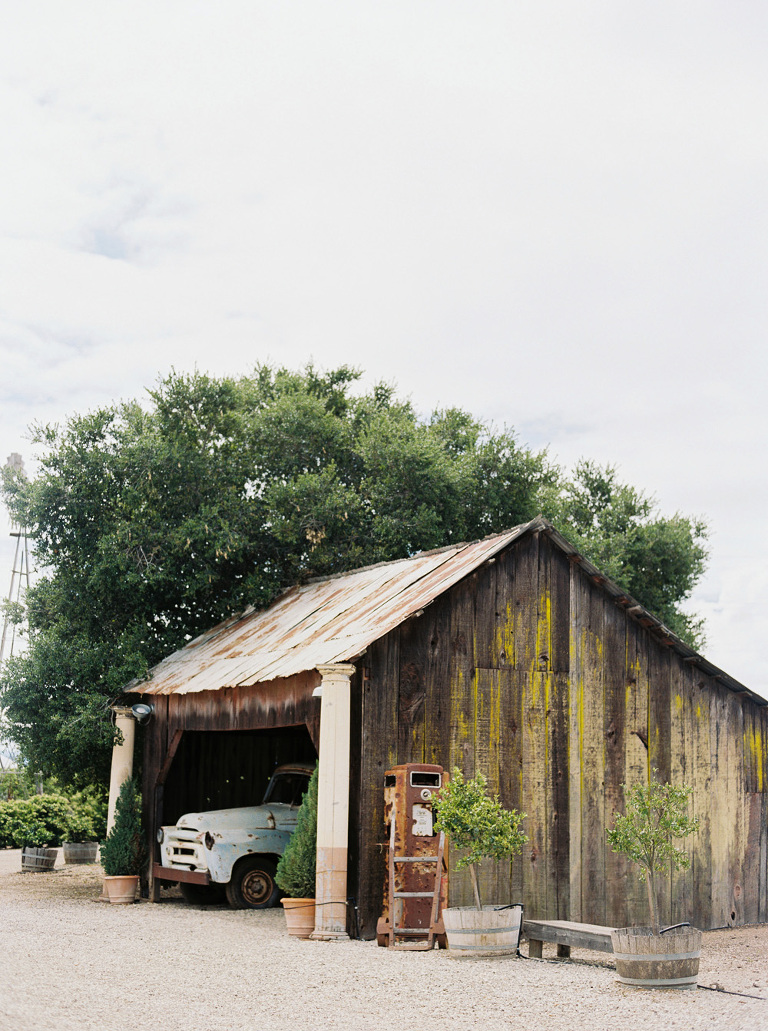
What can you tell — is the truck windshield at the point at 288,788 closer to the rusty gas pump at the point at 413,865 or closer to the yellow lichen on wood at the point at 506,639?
the yellow lichen on wood at the point at 506,639

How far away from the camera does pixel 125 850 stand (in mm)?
17125

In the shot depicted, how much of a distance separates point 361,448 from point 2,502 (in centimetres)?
746

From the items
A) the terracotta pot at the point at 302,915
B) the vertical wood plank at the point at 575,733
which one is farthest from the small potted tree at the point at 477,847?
the vertical wood plank at the point at 575,733

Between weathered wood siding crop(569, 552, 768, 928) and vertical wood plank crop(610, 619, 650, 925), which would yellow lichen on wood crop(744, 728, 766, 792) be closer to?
weathered wood siding crop(569, 552, 768, 928)

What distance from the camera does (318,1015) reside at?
809 cm

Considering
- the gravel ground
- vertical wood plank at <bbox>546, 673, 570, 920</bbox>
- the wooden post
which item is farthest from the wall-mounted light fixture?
vertical wood plank at <bbox>546, 673, 570, 920</bbox>

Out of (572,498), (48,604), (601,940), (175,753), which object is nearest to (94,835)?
(48,604)

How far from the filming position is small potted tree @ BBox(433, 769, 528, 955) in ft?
34.9

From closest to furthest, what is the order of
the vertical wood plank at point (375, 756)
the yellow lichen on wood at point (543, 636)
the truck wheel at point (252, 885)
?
the vertical wood plank at point (375, 756) → the yellow lichen on wood at point (543, 636) → the truck wheel at point (252, 885)

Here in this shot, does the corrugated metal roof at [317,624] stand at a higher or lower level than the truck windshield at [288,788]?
higher

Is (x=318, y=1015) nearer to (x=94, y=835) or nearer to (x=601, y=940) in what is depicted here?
(x=601, y=940)

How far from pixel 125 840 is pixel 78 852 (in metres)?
9.24

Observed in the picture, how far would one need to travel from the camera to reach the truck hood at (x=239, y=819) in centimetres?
1556

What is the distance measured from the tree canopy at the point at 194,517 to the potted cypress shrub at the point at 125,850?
176 cm
